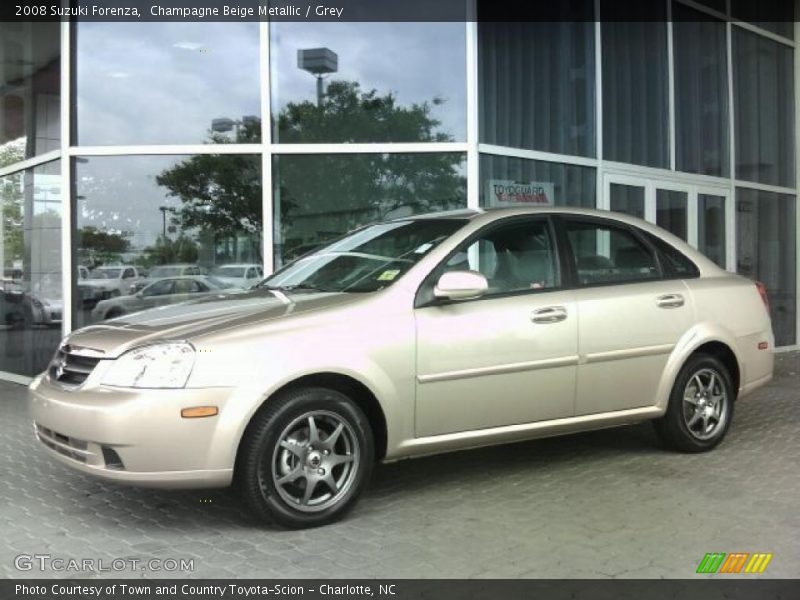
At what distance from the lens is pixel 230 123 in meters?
8.77

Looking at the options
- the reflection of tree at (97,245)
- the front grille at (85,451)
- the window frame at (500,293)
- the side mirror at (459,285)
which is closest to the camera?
the front grille at (85,451)

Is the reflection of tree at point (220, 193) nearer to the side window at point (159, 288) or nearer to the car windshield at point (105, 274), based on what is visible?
the side window at point (159, 288)

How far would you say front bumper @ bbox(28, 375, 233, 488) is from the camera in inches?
147

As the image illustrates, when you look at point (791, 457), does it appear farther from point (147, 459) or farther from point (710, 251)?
point (710, 251)

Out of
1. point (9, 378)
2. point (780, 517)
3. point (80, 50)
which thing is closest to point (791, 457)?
point (780, 517)

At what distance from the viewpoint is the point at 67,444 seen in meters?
4.05

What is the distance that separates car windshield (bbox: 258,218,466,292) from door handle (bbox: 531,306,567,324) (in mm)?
698

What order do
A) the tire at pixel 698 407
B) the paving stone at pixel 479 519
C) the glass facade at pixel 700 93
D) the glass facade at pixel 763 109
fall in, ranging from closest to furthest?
the paving stone at pixel 479 519 < the tire at pixel 698 407 < the glass facade at pixel 700 93 < the glass facade at pixel 763 109

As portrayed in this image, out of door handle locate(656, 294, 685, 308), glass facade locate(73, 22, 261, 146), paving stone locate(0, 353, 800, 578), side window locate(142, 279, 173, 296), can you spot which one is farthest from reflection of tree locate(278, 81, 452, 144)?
paving stone locate(0, 353, 800, 578)

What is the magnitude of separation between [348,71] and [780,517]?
6.57 m

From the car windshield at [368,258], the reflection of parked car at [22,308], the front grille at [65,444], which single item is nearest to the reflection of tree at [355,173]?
the reflection of parked car at [22,308]

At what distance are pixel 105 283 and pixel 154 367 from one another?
5.19m

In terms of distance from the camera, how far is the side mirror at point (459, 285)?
14.1 feet

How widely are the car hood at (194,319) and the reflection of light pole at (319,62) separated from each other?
187 inches
